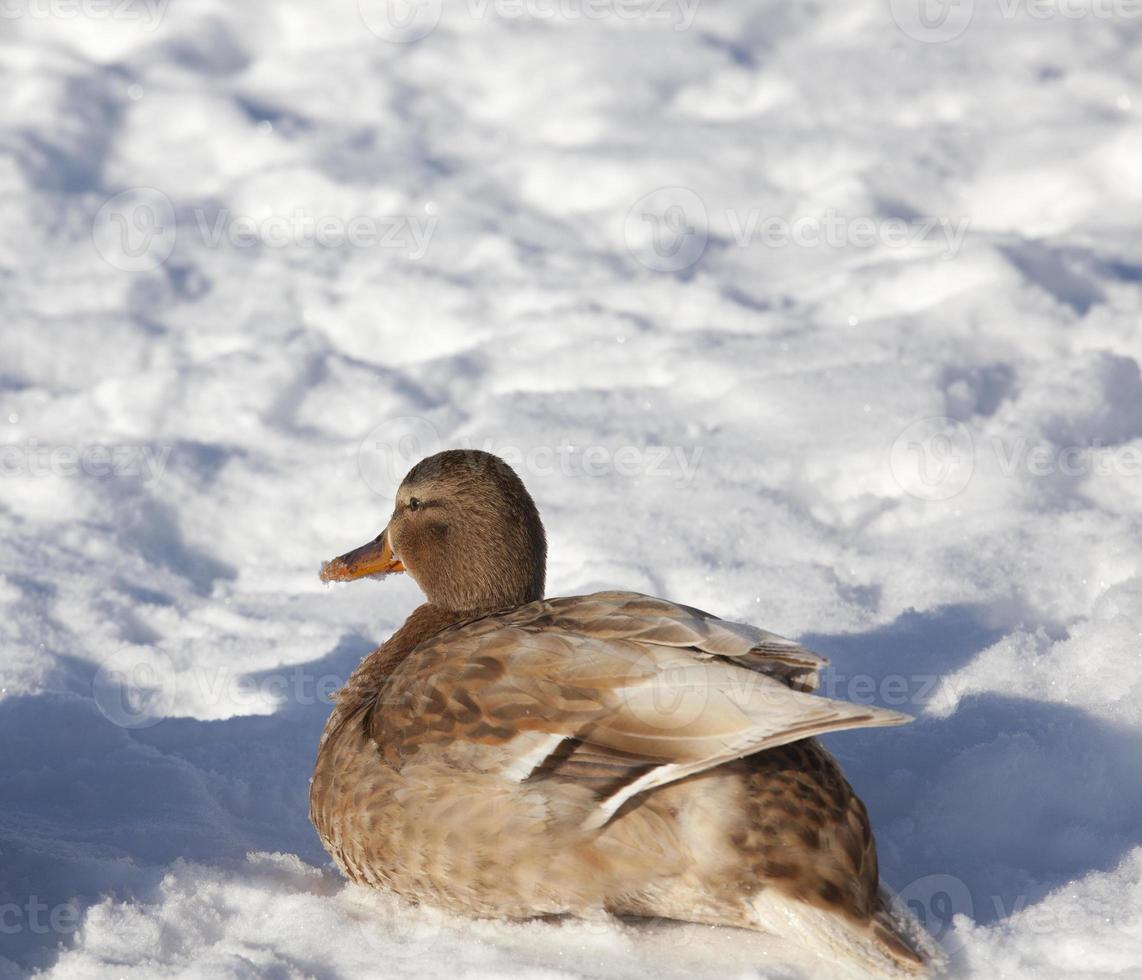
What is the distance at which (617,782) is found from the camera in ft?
7.72

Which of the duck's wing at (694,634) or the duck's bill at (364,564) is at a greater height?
the duck's wing at (694,634)

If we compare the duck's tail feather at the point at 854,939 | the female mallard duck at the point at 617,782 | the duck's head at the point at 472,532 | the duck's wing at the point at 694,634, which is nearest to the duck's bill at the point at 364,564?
the duck's head at the point at 472,532

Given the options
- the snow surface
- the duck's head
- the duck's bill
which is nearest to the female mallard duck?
the snow surface

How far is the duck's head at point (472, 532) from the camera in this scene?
322 cm

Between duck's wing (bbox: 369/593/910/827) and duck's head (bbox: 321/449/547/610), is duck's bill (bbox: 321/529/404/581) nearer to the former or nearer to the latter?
duck's head (bbox: 321/449/547/610)

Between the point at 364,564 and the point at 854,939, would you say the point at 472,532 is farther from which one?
the point at 854,939

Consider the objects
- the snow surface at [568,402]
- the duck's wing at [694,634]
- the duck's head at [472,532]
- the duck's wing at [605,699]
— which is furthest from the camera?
the duck's head at [472,532]

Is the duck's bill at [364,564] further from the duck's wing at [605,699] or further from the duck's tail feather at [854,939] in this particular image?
the duck's tail feather at [854,939]

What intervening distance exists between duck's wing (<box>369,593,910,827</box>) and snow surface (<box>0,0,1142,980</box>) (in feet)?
1.22

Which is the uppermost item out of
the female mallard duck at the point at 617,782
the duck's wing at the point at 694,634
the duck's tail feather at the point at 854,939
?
the duck's wing at the point at 694,634

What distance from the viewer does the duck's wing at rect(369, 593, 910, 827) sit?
2258 mm

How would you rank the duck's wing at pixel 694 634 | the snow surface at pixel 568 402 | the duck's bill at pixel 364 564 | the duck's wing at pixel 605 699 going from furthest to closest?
the duck's bill at pixel 364 564
the snow surface at pixel 568 402
the duck's wing at pixel 694 634
the duck's wing at pixel 605 699

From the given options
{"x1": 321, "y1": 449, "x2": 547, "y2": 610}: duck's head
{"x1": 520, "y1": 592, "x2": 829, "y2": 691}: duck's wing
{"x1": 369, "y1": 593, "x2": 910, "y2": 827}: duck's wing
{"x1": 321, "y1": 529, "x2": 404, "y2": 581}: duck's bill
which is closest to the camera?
{"x1": 369, "y1": 593, "x2": 910, "y2": 827}: duck's wing

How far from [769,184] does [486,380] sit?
2.21 meters
